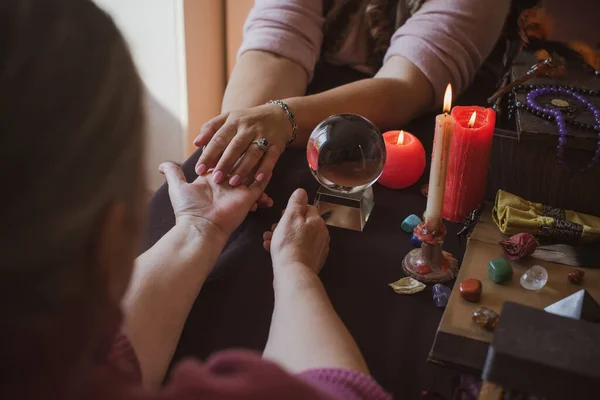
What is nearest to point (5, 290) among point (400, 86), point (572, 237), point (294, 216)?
point (294, 216)

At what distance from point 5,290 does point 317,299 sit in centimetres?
39

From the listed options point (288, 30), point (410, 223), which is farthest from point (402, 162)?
point (288, 30)

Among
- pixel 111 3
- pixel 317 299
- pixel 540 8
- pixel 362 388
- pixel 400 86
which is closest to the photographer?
pixel 362 388

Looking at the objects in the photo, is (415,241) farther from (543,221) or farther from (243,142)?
(243,142)

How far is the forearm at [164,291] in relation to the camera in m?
0.69

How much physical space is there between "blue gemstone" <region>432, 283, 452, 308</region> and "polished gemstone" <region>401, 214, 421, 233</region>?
13 cm

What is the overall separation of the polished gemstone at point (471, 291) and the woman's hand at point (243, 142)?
0.36m

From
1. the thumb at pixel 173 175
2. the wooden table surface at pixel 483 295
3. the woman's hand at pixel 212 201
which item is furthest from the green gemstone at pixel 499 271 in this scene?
the thumb at pixel 173 175

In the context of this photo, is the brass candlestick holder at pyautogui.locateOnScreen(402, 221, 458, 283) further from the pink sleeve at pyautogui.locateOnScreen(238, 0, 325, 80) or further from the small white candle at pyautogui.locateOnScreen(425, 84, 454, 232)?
the pink sleeve at pyautogui.locateOnScreen(238, 0, 325, 80)

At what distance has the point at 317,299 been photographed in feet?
2.34

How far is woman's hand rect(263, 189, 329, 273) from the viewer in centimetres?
79

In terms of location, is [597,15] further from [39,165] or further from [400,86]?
[39,165]

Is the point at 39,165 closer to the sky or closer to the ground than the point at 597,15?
closer to the sky

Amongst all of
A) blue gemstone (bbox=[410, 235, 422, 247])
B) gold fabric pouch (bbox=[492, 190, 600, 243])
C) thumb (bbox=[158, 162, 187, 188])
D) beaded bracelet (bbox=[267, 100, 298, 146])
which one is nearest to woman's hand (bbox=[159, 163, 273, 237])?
thumb (bbox=[158, 162, 187, 188])
